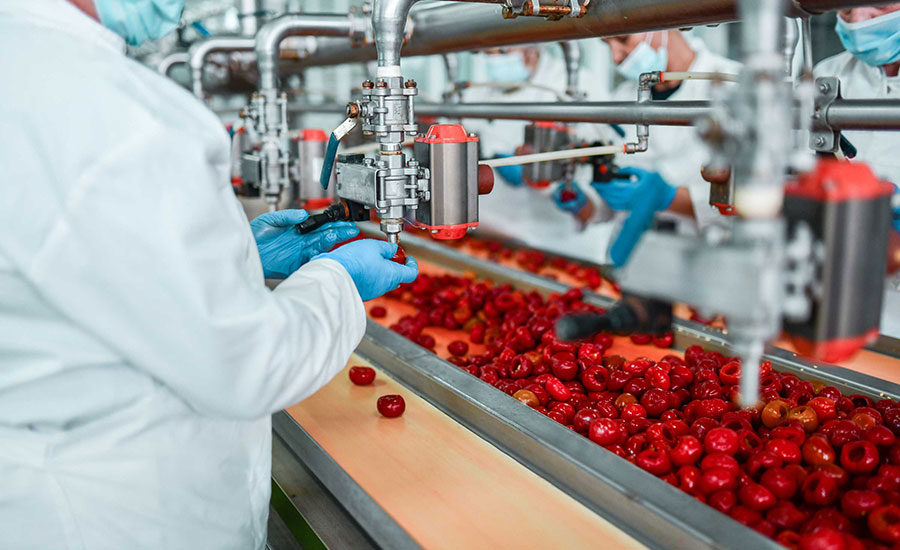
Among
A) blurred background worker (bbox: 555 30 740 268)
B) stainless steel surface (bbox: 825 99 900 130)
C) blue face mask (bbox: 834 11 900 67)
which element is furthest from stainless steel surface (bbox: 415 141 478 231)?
blue face mask (bbox: 834 11 900 67)

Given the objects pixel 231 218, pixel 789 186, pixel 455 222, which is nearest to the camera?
pixel 789 186

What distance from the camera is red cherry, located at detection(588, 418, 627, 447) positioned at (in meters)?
1.45

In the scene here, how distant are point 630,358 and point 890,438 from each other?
0.75m

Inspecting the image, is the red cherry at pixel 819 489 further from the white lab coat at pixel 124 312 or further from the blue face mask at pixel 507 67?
the blue face mask at pixel 507 67

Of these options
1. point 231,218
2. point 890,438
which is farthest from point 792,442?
point 231,218

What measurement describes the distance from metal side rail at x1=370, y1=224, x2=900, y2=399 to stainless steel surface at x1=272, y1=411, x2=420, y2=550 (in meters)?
1.14

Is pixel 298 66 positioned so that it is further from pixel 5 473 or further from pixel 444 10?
pixel 5 473

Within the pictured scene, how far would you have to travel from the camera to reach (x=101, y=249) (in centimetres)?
91

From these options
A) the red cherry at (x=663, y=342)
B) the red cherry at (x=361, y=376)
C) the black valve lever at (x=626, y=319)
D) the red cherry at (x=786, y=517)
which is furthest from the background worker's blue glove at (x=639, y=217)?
the red cherry at (x=663, y=342)

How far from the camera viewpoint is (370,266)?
1407 mm

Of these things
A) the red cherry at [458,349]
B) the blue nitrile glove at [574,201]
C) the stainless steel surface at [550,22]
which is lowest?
the red cherry at [458,349]

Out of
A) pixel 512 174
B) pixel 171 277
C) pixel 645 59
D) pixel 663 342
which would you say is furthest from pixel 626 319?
pixel 512 174

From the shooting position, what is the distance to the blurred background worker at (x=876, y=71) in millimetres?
2312

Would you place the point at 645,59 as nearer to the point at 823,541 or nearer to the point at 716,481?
the point at 716,481
